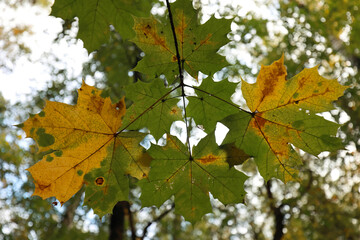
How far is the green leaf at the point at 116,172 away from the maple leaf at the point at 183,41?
394 mm

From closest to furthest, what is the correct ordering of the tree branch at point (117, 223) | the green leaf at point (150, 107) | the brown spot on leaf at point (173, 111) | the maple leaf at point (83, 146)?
the maple leaf at point (83, 146) → the green leaf at point (150, 107) → the brown spot on leaf at point (173, 111) → the tree branch at point (117, 223)

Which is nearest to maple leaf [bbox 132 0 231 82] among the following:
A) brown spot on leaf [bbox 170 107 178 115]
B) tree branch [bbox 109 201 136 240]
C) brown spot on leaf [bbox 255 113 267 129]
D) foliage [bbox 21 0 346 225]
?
foliage [bbox 21 0 346 225]

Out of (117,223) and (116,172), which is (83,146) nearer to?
(116,172)

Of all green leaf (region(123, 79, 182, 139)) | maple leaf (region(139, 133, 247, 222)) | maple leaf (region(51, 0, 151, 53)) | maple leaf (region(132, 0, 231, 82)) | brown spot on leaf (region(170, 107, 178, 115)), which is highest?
maple leaf (region(51, 0, 151, 53))

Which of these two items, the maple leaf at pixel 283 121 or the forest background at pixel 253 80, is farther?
the forest background at pixel 253 80

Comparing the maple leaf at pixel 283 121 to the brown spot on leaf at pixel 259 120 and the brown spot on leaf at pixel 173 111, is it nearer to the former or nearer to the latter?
the brown spot on leaf at pixel 259 120

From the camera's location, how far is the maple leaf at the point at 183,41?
130cm

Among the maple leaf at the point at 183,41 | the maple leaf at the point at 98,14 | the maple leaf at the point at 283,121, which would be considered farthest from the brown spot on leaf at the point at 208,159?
the maple leaf at the point at 98,14

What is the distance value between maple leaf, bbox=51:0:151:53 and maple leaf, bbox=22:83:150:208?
27 centimetres

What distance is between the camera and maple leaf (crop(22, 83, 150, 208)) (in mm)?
1286

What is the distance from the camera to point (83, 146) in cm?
135

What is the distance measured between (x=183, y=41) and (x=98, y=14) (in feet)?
1.48

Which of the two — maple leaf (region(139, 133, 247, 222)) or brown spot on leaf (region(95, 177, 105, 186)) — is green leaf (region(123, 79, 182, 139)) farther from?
brown spot on leaf (region(95, 177, 105, 186))

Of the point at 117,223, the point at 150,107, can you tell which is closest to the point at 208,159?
the point at 150,107
